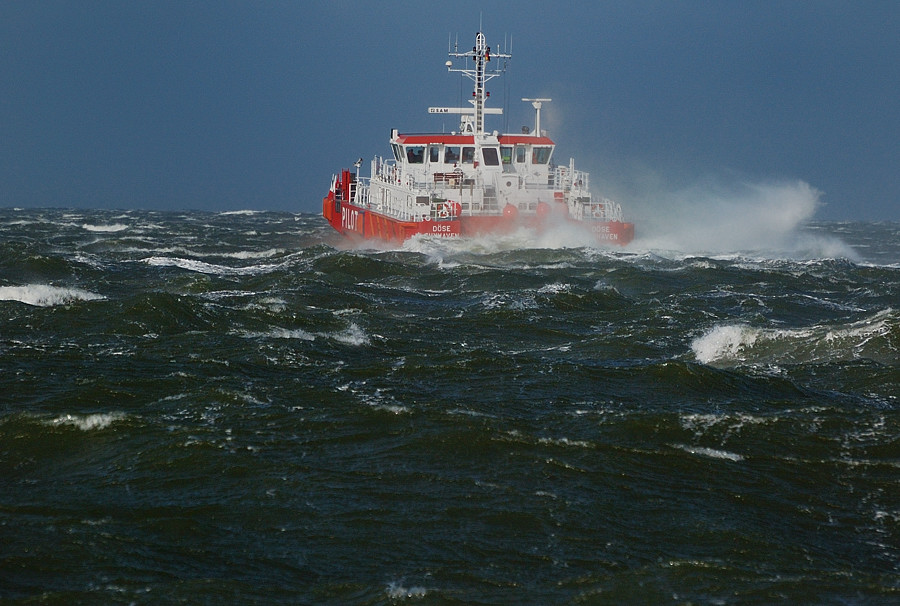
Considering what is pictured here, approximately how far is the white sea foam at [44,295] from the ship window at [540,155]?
24.3 meters

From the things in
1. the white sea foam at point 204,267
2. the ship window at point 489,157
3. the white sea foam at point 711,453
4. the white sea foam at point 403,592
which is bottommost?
the white sea foam at point 403,592

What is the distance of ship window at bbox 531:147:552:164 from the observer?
1834 inches

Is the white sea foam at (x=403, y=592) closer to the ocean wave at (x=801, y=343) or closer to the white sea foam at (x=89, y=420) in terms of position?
the white sea foam at (x=89, y=420)

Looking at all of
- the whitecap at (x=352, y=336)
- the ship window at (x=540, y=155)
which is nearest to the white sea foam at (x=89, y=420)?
the whitecap at (x=352, y=336)

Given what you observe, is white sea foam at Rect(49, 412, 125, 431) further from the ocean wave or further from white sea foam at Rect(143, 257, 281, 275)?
white sea foam at Rect(143, 257, 281, 275)

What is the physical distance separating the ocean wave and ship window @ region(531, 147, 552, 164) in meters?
24.8

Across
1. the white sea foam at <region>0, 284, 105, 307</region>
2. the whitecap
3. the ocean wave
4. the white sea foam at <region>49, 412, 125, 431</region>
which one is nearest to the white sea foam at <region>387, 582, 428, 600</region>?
the white sea foam at <region>49, 412, 125, 431</region>

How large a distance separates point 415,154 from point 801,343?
91.4 ft

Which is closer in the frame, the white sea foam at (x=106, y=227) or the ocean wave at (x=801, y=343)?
the ocean wave at (x=801, y=343)

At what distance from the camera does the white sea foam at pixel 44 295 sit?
2459cm

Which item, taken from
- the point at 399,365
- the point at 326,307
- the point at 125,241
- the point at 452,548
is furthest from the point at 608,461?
the point at 125,241

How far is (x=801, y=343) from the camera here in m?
21.3

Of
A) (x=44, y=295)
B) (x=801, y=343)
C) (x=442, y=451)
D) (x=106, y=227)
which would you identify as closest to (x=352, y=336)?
(x=442, y=451)

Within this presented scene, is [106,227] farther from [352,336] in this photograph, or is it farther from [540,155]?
[352,336]
